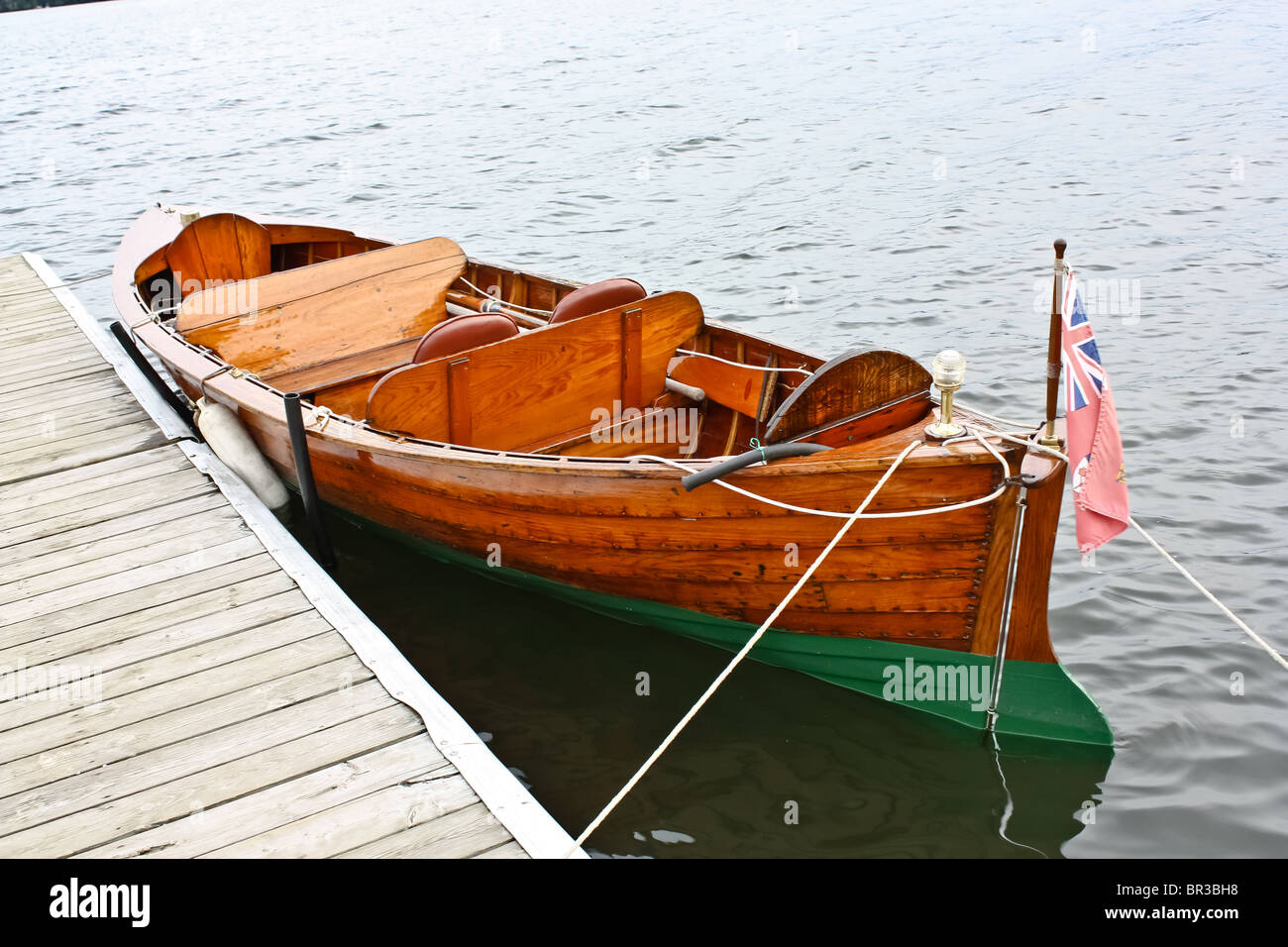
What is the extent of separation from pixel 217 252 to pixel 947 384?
6.47 m

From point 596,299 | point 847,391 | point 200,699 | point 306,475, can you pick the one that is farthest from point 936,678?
point 306,475

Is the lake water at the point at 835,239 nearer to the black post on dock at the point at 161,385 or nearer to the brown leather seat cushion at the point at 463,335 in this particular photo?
the brown leather seat cushion at the point at 463,335

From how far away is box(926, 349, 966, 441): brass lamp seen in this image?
14.1 ft

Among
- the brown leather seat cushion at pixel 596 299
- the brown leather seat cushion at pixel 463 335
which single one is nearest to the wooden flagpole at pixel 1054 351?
the brown leather seat cushion at pixel 596 299

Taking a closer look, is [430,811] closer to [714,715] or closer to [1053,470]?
[714,715]

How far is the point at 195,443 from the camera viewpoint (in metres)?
6.81

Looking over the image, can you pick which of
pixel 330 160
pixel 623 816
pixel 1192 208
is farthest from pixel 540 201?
pixel 623 816

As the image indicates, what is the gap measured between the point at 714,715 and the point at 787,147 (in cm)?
1298

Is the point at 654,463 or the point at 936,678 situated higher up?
the point at 654,463

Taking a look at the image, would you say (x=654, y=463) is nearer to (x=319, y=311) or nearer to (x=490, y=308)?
(x=490, y=308)

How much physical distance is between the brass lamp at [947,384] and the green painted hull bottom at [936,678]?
3.32 ft

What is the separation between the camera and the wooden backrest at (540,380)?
5848 mm

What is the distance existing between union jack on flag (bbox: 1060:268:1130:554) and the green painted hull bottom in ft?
3.09

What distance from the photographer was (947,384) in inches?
171
